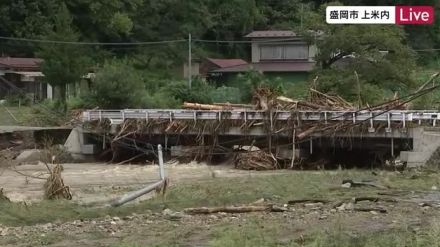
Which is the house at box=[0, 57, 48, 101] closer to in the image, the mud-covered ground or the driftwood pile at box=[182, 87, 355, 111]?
the driftwood pile at box=[182, 87, 355, 111]

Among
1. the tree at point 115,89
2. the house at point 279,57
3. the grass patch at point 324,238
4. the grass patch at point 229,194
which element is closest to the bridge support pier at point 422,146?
the grass patch at point 229,194

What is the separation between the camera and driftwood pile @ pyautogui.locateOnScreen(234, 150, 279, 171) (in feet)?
98.5

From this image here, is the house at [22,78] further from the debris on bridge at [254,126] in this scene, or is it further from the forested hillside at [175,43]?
the debris on bridge at [254,126]

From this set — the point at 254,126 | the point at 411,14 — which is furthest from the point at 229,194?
the point at 254,126

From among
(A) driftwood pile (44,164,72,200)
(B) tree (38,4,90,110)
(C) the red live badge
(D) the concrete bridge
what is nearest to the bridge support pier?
(D) the concrete bridge

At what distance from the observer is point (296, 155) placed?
30.2 meters

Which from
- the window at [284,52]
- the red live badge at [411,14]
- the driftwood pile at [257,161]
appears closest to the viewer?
the red live badge at [411,14]

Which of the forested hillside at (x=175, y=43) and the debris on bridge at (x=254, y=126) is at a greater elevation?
the forested hillside at (x=175, y=43)

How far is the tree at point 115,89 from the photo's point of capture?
40.0 m

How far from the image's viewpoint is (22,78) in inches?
2169

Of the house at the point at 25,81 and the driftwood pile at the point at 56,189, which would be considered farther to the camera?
the house at the point at 25,81

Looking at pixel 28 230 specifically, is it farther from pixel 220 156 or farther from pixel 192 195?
pixel 220 156

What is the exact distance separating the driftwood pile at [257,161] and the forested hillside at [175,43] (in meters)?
8.42

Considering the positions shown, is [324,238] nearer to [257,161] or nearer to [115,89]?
[257,161]
